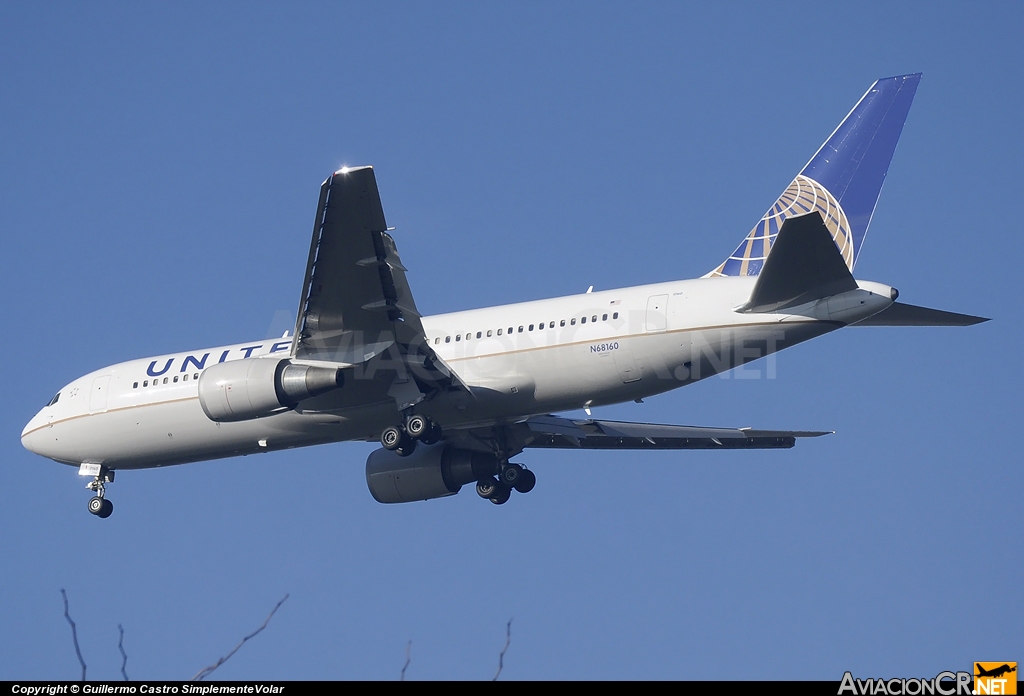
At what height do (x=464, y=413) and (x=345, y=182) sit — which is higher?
(x=345, y=182)

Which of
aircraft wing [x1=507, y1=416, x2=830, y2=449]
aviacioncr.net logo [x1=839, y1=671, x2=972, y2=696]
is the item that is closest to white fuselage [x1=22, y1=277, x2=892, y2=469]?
aircraft wing [x1=507, y1=416, x2=830, y2=449]

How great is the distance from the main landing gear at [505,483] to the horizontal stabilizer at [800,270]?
7.60 meters

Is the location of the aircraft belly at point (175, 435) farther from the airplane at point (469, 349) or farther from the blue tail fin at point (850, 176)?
the blue tail fin at point (850, 176)

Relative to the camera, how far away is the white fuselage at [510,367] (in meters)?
21.5

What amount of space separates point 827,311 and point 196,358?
523 inches

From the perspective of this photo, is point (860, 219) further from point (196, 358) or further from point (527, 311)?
point (196, 358)

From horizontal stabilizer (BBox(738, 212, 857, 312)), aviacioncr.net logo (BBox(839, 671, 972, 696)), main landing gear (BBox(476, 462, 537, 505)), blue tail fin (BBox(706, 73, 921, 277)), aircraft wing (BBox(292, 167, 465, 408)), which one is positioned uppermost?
blue tail fin (BBox(706, 73, 921, 277))

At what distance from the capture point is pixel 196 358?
26.0 m

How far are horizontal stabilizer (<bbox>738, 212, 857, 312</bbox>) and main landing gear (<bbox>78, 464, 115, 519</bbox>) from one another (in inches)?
582

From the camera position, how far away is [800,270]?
19.7 meters

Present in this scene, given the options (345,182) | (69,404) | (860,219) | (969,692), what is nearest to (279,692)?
(969,692)

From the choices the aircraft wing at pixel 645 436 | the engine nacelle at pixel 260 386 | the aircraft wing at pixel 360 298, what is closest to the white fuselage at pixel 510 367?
the aircraft wing at pixel 360 298

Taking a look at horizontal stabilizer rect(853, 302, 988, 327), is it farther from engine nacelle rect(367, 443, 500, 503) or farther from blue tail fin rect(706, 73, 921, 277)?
A: engine nacelle rect(367, 443, 500, 503)

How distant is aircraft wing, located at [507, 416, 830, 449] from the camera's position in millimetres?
27516
